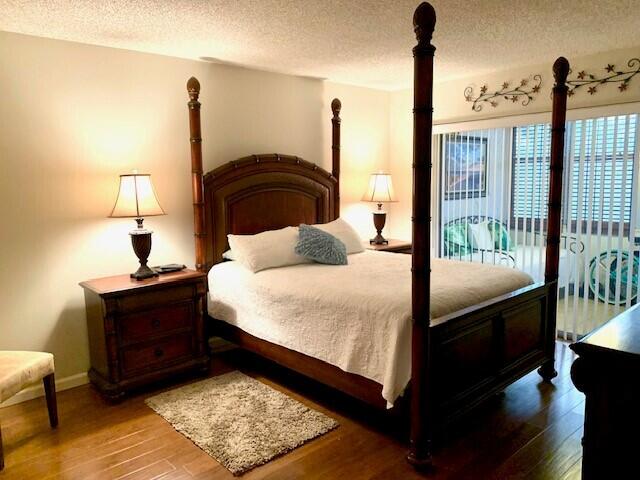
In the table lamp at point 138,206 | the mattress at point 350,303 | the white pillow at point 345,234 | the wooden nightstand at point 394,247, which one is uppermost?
the table lamp at point 138,206

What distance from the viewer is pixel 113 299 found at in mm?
2998

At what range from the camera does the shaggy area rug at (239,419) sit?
2477mm

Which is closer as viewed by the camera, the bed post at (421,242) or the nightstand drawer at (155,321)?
the bed post at (421,242)

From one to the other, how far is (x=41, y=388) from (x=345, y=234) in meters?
2.49

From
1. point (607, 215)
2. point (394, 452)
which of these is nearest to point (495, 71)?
point (607, 215)

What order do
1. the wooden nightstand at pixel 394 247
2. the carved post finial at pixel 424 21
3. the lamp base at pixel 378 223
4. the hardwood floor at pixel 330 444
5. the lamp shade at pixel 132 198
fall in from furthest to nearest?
the lamp base at pixel 378 223 < the wooden nightstand at pixel 394 247 < the lamp shade at pixel 132 198 < the hardwood floor at pixel 330 444 < the carved post finial at pixel 424 21

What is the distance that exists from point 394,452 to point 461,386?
485 mm

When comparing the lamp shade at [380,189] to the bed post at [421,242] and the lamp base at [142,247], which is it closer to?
the lamp base at [142,247]

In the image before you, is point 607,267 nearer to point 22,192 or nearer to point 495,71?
point 495,71

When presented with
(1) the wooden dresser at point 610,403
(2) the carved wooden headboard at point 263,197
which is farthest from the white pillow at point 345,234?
(1) the wooden dresser at point 610,403

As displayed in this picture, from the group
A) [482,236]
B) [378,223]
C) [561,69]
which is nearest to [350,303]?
[561,69]

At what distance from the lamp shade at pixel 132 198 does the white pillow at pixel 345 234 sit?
1.47 metres

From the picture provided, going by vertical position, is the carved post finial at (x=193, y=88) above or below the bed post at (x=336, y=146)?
above

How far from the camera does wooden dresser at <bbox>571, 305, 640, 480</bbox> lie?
1180mm
